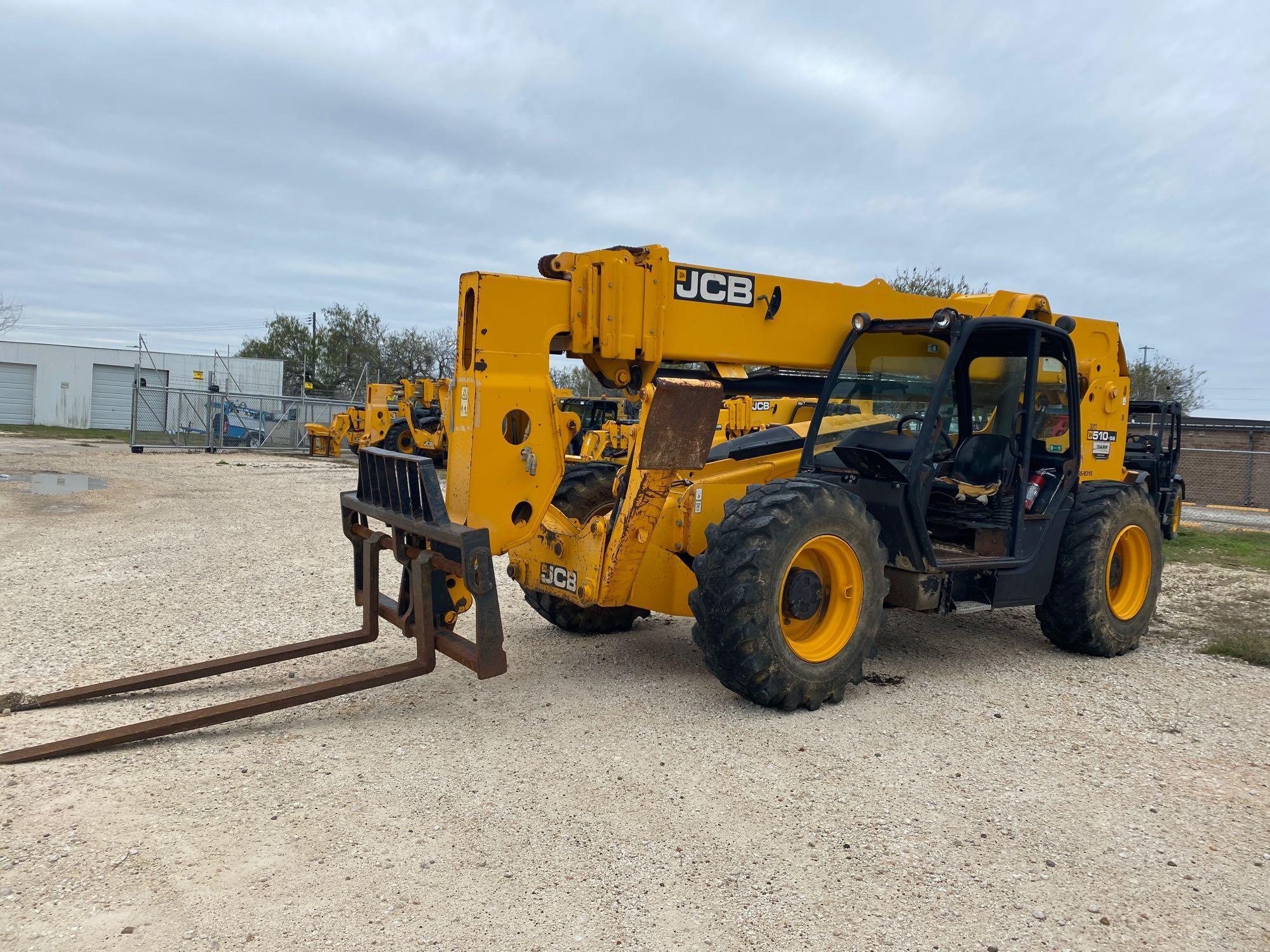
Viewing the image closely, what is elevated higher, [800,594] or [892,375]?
[892,375]

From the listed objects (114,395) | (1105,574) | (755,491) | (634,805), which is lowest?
(634,805)

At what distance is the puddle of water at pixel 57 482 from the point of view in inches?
616

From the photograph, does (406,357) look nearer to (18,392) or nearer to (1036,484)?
(18,392)

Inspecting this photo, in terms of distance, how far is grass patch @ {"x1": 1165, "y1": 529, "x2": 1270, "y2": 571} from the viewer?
12.1 metres

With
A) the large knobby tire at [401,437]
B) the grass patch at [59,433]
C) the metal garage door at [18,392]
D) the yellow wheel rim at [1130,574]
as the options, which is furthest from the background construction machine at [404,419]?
the metal garage door at [18,392]

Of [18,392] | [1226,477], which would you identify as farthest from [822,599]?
[18,392]

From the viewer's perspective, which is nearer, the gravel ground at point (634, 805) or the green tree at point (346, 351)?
the gravel ground at point (634, 805)

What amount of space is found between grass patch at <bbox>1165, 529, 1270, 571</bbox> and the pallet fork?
10401 millimetres

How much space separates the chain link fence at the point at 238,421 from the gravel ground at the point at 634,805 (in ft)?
77.8

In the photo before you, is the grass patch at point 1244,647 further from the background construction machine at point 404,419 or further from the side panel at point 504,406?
the background construction machine at point 404,419

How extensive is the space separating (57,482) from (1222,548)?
18986mm

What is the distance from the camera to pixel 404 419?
80.8ft

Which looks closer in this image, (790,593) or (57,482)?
(790,593)

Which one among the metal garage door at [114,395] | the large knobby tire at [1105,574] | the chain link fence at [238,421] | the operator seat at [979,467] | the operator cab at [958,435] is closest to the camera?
the operator cab at [958,435]
